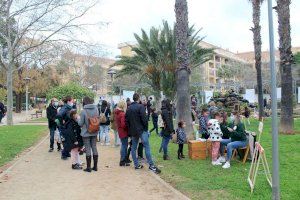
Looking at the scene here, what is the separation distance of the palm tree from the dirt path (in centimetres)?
1658

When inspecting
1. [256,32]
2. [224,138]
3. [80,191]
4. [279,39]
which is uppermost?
[256,32]

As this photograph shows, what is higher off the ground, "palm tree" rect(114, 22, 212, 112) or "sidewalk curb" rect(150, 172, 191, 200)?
"palm tree" rect(114, 22, 212, 112)

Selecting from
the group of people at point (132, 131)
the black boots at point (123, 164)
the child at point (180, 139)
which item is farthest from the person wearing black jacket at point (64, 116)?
the child at point (180, 139)

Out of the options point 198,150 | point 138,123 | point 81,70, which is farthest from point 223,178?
point 81,70

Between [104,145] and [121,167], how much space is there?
522cm

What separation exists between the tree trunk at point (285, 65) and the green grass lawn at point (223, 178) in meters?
5.47

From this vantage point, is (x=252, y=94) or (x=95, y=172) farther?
(x=252, y=94)

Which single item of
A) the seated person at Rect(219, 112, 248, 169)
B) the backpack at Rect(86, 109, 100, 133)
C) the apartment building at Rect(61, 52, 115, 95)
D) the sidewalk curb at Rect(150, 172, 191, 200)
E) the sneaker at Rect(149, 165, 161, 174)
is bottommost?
the sidewalk curb at Rect(150, 172, 191, 200)

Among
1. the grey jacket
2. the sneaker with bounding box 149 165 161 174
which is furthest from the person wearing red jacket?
the sneaker with bounding box 149 165 161 174

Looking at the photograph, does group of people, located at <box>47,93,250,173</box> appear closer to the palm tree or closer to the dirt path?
the dirt path

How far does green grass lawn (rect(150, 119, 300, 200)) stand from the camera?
7449 millimetres

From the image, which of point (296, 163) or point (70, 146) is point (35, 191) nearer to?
point (70, 146)

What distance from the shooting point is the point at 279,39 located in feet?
59.9

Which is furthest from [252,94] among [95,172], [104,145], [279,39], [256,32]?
[95,172]
